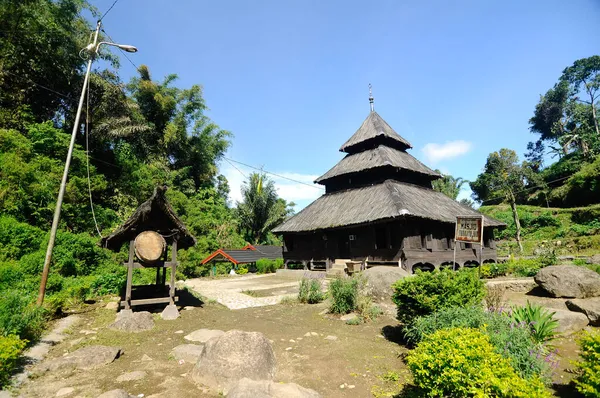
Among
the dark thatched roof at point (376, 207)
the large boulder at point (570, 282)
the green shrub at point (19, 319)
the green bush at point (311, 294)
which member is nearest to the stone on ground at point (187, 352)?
the green shrub at point (19, 319)

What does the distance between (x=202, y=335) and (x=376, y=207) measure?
12.9 metres

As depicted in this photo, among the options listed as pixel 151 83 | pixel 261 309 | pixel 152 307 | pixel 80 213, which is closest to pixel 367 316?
pixel 261 309

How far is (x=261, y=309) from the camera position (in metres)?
10.2

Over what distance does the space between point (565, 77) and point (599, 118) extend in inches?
398

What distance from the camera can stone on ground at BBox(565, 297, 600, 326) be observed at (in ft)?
23.0

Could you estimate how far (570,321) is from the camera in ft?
22.4

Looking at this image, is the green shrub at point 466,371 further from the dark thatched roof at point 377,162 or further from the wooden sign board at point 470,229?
the dark thatched roof at point 377,162

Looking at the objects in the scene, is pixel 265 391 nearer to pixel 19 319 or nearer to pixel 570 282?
pixel 19 319

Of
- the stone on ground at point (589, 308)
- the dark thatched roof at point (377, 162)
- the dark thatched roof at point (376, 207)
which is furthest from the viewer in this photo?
the dark thatched roof at point (377, 162)

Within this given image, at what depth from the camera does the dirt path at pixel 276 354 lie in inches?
173

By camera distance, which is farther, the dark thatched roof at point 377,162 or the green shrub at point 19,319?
the dark thatched roof at point 377,162

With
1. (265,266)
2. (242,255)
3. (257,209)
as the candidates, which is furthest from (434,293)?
(257,209)

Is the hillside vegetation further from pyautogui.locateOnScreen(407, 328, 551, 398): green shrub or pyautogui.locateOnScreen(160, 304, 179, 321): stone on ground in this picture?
pyautogui.locateOnScreen(160, 304, 179, 321): stone on ground

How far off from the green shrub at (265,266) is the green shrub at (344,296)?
17.5 meters
